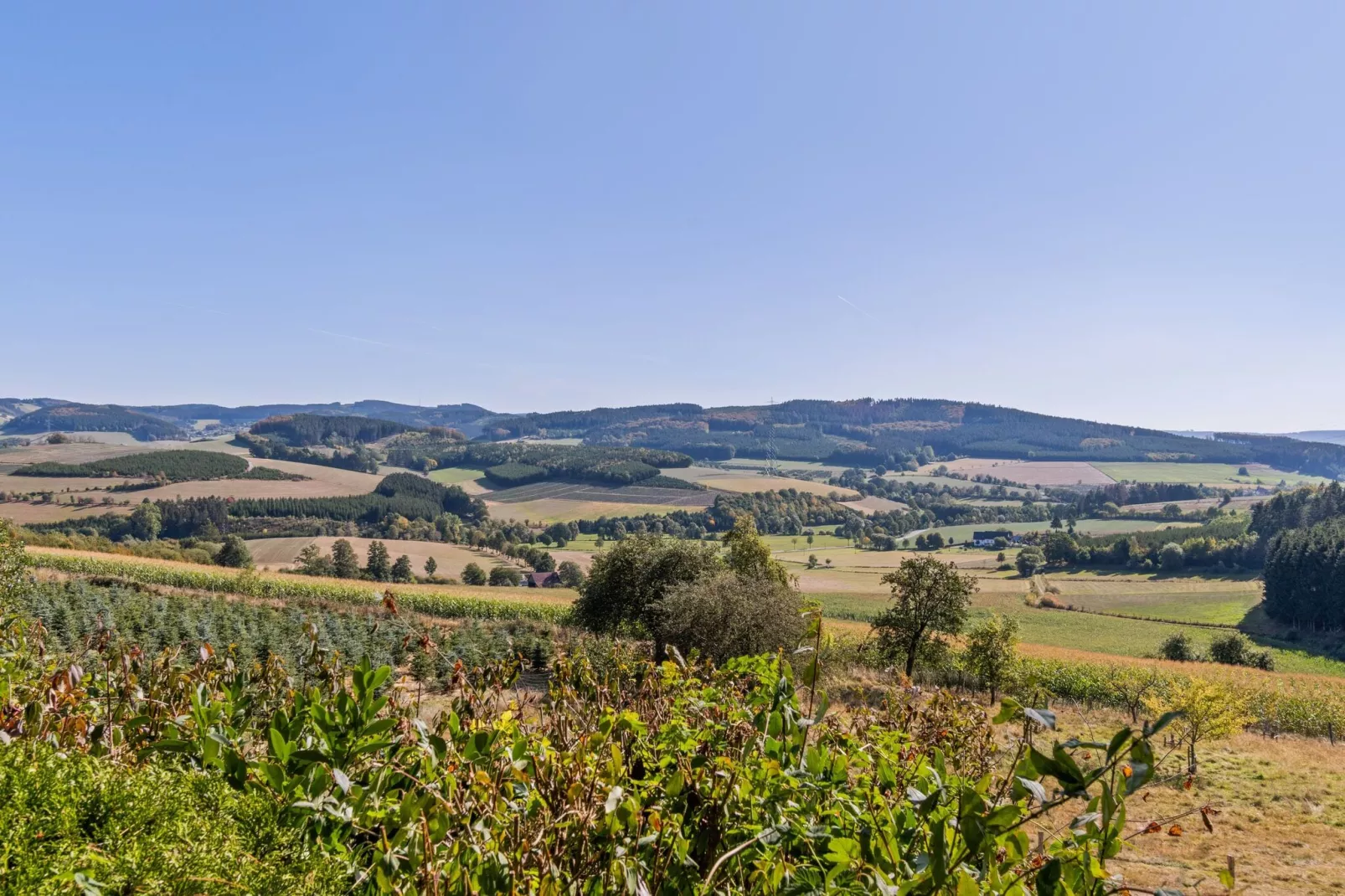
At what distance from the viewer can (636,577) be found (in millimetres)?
29984

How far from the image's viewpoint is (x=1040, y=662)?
37.3 metres

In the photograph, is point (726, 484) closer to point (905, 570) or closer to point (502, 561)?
point (502, 561)

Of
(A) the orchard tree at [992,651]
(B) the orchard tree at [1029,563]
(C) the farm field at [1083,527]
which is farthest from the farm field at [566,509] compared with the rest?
(A) the orchard tree at [992,651]

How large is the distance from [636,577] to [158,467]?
151961mm

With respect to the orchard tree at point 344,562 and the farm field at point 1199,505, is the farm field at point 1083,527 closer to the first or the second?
the farm field at point 1199,505

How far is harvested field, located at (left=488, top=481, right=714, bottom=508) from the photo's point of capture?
14375 centimetres

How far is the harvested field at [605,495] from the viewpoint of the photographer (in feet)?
472

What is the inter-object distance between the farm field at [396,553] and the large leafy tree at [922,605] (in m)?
58.3

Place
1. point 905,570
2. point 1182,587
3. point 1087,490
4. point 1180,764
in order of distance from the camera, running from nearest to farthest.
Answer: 1. point 1180,764
2. point 905,570
3. point 1182,587
4. point 1087,490

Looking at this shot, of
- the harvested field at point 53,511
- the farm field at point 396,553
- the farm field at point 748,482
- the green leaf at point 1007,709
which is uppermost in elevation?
the green leaf at point 1007,709

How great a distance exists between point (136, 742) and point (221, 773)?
3.02 feet

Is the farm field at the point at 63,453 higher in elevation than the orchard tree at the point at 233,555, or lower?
higher

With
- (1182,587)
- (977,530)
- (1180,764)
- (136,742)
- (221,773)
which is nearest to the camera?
(221,773)

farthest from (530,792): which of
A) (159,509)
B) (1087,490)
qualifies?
(1087,490)
